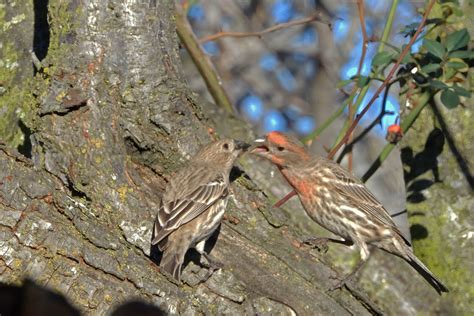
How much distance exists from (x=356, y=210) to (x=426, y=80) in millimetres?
1283

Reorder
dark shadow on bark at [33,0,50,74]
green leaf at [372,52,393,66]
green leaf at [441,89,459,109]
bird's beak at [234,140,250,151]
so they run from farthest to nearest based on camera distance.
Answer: bird's beak at [234,140,250,151] < green leaf at [372,52,393,66] < dark shadow on bark at [33,0,50,74] < green leaf at [441,89,459,109]

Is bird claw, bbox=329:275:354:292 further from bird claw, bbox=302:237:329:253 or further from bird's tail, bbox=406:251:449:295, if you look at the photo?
bird's tail, bbox=406:251:449:295

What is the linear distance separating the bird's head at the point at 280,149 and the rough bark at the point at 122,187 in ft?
5.12

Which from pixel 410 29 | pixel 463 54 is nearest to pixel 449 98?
pixel 463 54

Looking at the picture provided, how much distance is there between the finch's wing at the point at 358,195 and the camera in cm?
697

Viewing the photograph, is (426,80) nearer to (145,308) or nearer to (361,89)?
(361,89)

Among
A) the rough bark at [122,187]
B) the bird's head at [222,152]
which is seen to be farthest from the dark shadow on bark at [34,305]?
the bird's head at [222,152]

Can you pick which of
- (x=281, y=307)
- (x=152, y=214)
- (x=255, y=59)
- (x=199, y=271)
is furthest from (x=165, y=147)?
(x=255, y=59)

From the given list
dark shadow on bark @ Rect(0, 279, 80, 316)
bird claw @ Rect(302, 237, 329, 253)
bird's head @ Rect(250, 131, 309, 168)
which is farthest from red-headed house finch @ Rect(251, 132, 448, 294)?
dark shadow on bark @ Rect(0, 279, 80, 316)

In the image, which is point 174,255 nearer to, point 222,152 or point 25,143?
point 222,152

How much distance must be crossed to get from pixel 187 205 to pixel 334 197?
60.3 inches

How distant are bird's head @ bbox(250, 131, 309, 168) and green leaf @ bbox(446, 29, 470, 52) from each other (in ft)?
5.64

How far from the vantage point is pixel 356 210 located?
6.95 meters

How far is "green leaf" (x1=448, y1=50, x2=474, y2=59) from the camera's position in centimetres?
570
